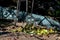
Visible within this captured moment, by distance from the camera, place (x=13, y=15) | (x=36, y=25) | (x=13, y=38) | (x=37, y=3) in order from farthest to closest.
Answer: (x=37, y=3)
(x=13, y=15)
(x=36, y=25)
(x=13, y=38)

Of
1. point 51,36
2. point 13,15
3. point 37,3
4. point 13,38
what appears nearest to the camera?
point 13,38

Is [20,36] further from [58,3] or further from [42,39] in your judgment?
[58,3]

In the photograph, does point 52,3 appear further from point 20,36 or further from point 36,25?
point 20,36

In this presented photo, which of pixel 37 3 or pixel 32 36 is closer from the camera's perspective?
pixel 32 36

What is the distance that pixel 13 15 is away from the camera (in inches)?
395

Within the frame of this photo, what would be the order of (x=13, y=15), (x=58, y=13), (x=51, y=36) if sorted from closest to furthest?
(x=51, y=36)
(x=13, y=15)
(x=58, y=13)

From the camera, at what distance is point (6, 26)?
862 cm

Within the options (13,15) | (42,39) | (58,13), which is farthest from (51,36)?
(58,13)

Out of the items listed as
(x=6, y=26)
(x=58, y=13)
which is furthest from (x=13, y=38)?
(x=58, y=13)

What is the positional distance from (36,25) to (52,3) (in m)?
4.84

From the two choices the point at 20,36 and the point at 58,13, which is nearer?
the point at 20,36

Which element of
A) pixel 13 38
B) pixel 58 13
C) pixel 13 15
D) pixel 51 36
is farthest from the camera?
pixel 58 13

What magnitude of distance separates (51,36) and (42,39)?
560mm

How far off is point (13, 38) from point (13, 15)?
3.62 m
